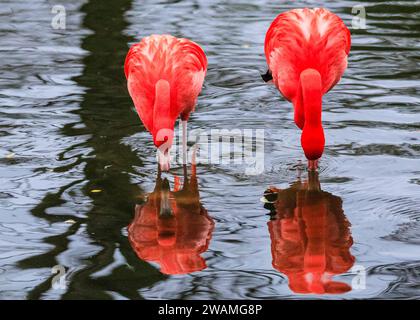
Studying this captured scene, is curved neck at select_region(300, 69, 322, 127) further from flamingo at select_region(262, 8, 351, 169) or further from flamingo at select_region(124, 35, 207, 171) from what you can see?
flamingo at select_region(124, 35, 207, 171)

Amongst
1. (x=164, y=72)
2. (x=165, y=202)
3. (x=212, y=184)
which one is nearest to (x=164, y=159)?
(x=165, y=202)

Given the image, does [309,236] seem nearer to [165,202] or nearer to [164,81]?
[165,202]

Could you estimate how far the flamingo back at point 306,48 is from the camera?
21.5ft

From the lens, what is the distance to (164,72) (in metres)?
6.46

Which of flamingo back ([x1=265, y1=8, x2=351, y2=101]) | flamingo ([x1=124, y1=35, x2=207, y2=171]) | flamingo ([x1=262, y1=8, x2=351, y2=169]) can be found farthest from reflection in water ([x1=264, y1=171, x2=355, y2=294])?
flamingo ([x1=124, y1=35, x2=207, y2=171])

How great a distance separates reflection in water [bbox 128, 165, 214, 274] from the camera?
5.33 metres

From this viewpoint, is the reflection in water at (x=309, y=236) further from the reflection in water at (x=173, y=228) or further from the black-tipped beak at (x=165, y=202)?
the black-tipped beak at (x=165, y=202)

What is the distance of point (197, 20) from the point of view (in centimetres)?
1020

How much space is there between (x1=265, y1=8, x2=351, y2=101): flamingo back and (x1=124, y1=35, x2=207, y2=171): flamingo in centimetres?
55

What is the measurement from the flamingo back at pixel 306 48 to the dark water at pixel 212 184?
1.76 feet

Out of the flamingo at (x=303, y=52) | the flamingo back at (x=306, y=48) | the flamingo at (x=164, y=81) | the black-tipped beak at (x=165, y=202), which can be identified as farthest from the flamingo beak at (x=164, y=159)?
the flamingo back at (x=306, y=48)

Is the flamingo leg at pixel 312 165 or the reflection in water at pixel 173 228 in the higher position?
the flamingo leg at pixel 312 165
